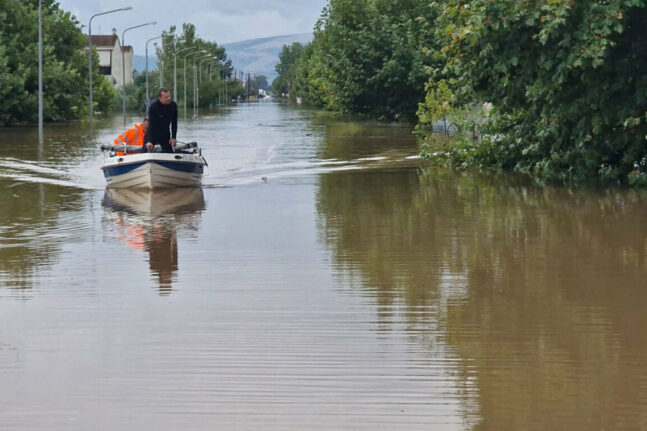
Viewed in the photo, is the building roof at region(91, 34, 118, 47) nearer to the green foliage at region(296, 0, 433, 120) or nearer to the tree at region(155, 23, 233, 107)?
the tree at region(155, 23, 233, 107)

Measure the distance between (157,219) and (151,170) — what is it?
192 inches

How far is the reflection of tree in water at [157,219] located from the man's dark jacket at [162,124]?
1012mm

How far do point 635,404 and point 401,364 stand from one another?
1.59 m

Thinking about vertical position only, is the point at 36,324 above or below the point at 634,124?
below

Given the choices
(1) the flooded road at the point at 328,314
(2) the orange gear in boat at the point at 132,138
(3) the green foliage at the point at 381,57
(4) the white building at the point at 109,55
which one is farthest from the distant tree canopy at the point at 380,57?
(4) the white building at the point at 109,55

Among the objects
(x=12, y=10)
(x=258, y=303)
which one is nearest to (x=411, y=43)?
(x=12, y=10)

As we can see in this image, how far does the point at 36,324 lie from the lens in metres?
9.48

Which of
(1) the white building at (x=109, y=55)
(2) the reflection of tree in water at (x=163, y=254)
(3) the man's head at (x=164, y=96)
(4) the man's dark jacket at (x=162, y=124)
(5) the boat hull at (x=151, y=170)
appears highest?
(1) the white building at (x=109, y=55)

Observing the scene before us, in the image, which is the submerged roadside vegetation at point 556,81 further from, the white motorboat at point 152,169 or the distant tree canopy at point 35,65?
the distant tree canopy at point 35,65

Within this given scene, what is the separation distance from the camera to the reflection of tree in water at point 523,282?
7.40 m

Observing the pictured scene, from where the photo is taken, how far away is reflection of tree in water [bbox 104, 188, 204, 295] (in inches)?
510

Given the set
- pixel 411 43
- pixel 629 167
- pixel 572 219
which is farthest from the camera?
pixel 411 43

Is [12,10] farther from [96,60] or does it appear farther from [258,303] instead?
[258,303]

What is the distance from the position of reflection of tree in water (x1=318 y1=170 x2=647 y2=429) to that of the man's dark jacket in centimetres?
368
